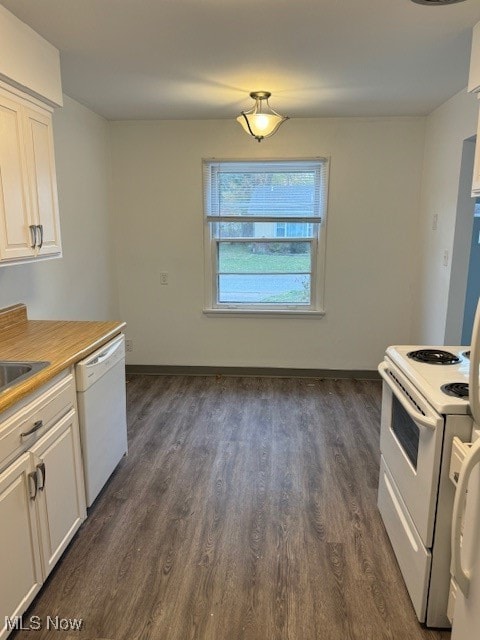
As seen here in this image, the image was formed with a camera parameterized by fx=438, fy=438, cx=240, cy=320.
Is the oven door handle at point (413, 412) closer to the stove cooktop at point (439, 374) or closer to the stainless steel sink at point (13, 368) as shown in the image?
the stove cooktop at point (439, 374)

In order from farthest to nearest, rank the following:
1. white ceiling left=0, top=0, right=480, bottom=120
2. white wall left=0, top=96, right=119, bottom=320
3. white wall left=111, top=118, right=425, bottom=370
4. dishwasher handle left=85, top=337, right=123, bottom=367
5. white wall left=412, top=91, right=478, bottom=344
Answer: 1. white wall left=111, top=118, right=425, bottom=370
2. white wall left=412, top=91, right=478, bottom=344
3. white wall left=0, top=96, right=119, bottom=320
4. dishwasher handle left=85, top=337, right=123, bottom=367
5. white ceiling left=0, top=0, right=480, bottom=120

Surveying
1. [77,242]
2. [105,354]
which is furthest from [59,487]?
[77,242]

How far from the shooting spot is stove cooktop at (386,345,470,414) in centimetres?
152

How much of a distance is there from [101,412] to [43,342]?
49cm

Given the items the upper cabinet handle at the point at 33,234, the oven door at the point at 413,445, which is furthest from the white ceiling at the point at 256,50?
the oven door at the point at 413,445

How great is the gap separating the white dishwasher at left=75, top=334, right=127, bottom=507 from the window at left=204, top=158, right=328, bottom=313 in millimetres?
1939

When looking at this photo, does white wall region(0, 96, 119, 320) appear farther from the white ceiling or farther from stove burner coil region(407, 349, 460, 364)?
stove burner coil region(407, 349, 460, 364)

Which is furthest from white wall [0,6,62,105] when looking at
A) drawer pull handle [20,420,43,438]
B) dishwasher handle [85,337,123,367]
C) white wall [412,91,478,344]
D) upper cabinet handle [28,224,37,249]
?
white wall [412,91,478,344]

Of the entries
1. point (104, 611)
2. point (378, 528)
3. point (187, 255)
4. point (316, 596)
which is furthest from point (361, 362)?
point (104, 611)

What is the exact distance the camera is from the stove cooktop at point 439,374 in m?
1.52

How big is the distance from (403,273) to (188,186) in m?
2.25

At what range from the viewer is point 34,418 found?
1.70 m

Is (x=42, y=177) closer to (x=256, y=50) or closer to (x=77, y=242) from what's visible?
(x=77, y=242)

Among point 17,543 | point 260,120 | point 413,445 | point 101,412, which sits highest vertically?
point 260,120
